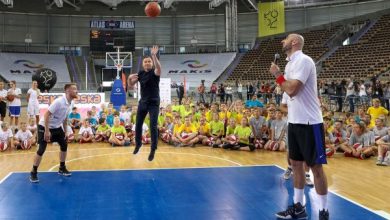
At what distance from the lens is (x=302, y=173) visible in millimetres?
4359

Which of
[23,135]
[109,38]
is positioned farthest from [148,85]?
[109,38]

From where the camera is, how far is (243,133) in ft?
33.7

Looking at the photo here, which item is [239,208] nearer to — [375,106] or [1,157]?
[1,157]

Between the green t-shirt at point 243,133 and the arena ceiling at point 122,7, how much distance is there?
952 inches

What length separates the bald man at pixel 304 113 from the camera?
3959 millimetres

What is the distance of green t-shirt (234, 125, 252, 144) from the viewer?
33.4 ft

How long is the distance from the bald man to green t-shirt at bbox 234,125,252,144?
19.5 feet

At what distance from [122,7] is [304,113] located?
34.5m

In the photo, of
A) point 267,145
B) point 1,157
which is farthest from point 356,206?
point 1,157

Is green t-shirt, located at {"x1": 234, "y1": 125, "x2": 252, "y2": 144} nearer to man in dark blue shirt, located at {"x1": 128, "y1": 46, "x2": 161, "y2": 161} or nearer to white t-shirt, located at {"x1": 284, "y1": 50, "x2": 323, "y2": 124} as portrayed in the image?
man in dark blue shirt, located at {"x1": 128, "y1": 46, "x2": 161, "y2": 161}

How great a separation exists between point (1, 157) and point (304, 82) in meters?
7.89

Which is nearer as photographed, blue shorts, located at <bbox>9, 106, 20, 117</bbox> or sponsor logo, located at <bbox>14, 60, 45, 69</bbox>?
blue shorts, located at <bbox>9, 106, 20, 117</bbox>

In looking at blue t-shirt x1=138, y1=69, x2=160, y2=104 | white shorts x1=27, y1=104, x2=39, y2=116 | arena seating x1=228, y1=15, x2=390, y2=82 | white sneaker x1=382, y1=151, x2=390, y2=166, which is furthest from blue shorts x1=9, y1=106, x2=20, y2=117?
arena seating x1=228, y1=15, x2=390, y2=82

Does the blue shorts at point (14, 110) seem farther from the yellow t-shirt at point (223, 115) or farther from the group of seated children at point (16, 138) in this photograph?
the yellow t-shirt at point (223, 115)
